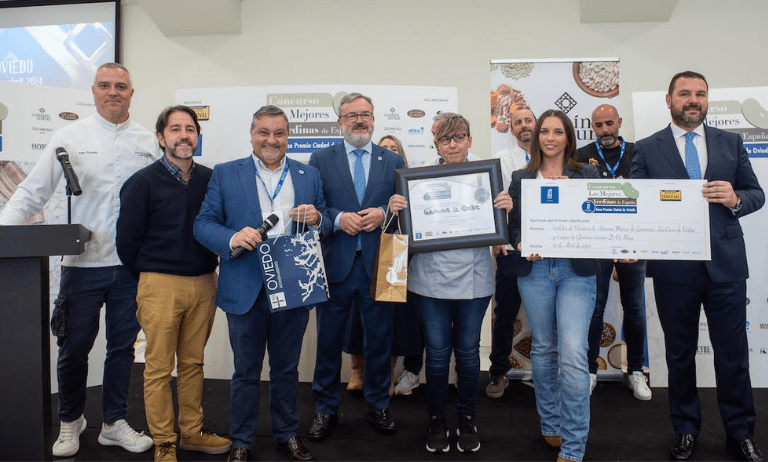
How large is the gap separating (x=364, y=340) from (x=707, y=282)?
5.99 feet

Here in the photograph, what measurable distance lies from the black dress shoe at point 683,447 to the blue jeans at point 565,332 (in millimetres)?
601

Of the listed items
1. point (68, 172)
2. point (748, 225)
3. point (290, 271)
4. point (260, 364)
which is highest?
point (68, 172)

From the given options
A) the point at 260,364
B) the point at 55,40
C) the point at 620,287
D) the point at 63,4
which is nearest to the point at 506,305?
the point at 620,287

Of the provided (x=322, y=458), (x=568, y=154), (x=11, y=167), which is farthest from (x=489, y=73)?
(x=11, y=167)

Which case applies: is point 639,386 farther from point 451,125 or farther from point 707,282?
point 451,125

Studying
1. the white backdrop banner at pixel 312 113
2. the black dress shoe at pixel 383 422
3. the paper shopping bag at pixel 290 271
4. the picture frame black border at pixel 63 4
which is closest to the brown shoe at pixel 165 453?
the paper shopping bag at pixel 290 271

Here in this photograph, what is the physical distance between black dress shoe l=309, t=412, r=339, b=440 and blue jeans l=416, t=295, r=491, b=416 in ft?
1.95

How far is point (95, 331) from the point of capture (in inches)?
116

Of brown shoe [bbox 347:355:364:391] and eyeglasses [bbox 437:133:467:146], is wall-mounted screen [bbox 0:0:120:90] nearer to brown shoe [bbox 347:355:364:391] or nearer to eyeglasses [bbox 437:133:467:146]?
brown shoe [bbox 347:355:364:391]

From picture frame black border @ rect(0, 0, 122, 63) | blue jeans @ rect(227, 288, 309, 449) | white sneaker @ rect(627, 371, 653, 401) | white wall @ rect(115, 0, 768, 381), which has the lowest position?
white sneaker @ rect(627, 371, 653, 401)

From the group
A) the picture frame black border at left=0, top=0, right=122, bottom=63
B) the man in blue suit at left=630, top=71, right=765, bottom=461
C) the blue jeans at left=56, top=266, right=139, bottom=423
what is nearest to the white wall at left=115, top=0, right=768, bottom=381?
the picture frame black border at left=0, top=0, right=122, bottom=63

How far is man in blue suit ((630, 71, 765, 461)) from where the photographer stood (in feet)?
8.83

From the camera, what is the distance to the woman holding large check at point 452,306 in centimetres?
267

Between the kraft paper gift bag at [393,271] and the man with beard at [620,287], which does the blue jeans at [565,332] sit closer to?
the kraft paper gift bag at [393,271]
